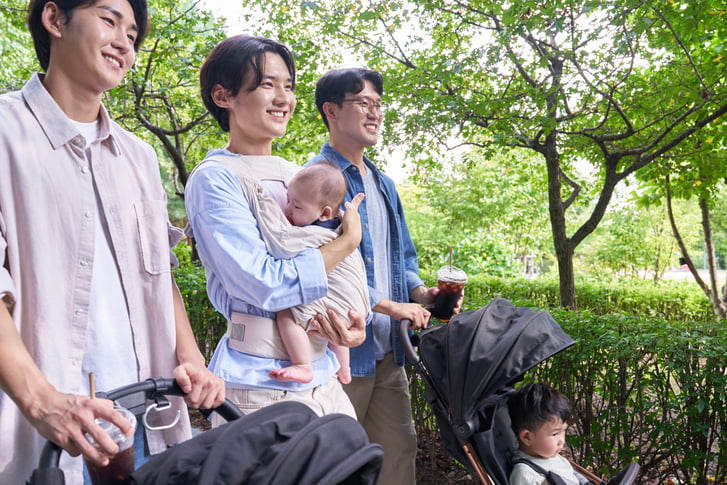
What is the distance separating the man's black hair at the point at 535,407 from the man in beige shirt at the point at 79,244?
1.50 m

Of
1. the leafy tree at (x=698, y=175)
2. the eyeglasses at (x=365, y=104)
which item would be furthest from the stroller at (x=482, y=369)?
the leafy tree at (x=698, y=175)

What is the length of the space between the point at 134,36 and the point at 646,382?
3.21m

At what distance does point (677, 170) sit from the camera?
6699 mm

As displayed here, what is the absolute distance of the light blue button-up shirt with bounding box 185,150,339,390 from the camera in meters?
1.75

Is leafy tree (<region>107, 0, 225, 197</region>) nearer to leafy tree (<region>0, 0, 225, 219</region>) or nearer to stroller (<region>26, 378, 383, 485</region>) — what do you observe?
leafy tree (<region>0, 0, 225, 219</region>)

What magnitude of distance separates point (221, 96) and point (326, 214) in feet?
1.89

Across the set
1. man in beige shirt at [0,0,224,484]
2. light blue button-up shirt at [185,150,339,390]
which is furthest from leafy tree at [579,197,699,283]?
man in beige shirt at [0,0,224,484]

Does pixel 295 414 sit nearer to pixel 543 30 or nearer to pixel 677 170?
pixel 543 30

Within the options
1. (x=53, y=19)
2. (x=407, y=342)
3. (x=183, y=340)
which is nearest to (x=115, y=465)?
(x=183, y=340)

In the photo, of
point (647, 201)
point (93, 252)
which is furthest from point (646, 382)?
point (647, 201)

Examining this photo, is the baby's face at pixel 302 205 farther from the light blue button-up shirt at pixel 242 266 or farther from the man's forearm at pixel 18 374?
the man's forearm at pixel 18 374

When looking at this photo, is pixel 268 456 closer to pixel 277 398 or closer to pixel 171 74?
pixel 277 398

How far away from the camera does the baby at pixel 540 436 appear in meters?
2.47

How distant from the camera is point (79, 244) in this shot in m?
1.53
